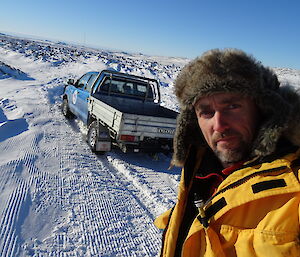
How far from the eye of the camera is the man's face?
1466mm

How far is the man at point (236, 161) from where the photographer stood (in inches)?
43.3

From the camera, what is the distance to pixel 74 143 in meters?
6.69

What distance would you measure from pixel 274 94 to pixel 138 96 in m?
6.55

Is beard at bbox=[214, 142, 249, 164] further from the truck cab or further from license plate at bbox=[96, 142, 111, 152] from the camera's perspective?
the truck cab

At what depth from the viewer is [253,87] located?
144cm

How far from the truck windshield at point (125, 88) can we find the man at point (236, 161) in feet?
19.3

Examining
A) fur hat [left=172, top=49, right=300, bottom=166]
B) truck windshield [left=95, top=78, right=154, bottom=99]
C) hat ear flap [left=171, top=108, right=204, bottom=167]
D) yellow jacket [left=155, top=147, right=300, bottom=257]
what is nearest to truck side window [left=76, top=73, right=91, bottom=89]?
truck windshield [left=95, top=78, right=154, bottom=99]

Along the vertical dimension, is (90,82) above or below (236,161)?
below

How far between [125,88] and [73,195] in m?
4.26

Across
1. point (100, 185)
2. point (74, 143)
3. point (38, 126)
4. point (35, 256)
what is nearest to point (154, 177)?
point (100, 185)

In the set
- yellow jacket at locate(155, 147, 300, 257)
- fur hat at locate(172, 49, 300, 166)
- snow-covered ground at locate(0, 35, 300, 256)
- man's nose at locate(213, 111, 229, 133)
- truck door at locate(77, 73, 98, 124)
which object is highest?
fur hat at locate(172, 49, 300, 166)

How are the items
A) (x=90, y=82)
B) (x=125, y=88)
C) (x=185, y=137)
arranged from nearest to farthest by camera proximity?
(x=185, y=137), (x=125, y=88), (x=90, y=82)

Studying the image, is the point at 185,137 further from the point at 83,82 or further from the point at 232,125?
the point at 83,82

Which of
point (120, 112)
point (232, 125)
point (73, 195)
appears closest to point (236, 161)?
point (232, 125)
